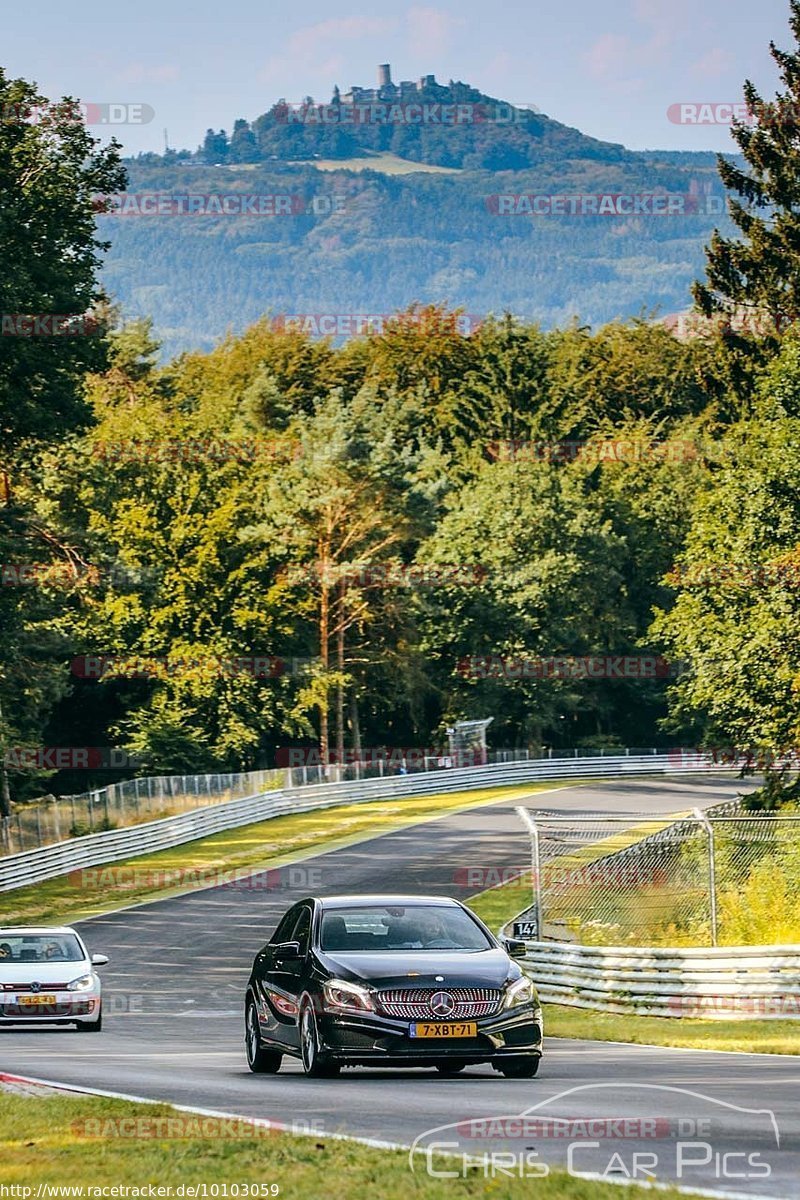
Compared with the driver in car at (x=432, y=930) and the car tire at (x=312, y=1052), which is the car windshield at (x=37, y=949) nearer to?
the driver in car at (x=432, y=930)

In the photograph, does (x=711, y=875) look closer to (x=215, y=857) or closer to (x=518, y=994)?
(x=518, y=994)

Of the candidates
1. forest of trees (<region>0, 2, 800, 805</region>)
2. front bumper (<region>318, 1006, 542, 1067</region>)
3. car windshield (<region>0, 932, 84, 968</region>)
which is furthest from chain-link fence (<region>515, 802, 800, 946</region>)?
forest of trees (<region>0, 2, 800, 805</region>)

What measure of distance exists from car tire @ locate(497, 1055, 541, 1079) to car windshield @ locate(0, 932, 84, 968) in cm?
1106

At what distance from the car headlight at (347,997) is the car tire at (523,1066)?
1081 mm

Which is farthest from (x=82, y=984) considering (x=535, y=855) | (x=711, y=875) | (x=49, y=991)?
(x=711, y=875)

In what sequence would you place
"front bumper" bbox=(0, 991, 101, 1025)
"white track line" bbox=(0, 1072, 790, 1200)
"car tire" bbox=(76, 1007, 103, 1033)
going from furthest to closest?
1. "car tire" bbox=(76, 1007, 103, 1033)
2. "front bumper" bbox=(0, 991, 101, 1025)
3. "white track line" bbox=(0, 1072, 790, 1200)

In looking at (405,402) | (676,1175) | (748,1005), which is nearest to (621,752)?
(405,402)

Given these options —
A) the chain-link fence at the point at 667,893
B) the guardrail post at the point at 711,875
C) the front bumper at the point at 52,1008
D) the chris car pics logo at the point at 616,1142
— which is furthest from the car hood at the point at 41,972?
the chris car pics logo at the point at 616,1142

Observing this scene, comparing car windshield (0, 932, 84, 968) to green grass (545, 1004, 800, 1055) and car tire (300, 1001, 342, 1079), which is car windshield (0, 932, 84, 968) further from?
car tire (300, 1001, 342, 1079)

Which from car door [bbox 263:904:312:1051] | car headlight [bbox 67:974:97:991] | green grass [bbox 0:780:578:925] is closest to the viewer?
car door [bbox 263:904:312:1051]

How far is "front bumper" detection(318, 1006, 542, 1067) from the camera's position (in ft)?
45.9

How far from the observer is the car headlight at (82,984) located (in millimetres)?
23531

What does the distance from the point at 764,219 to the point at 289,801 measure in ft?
81.6

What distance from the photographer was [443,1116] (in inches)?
439
